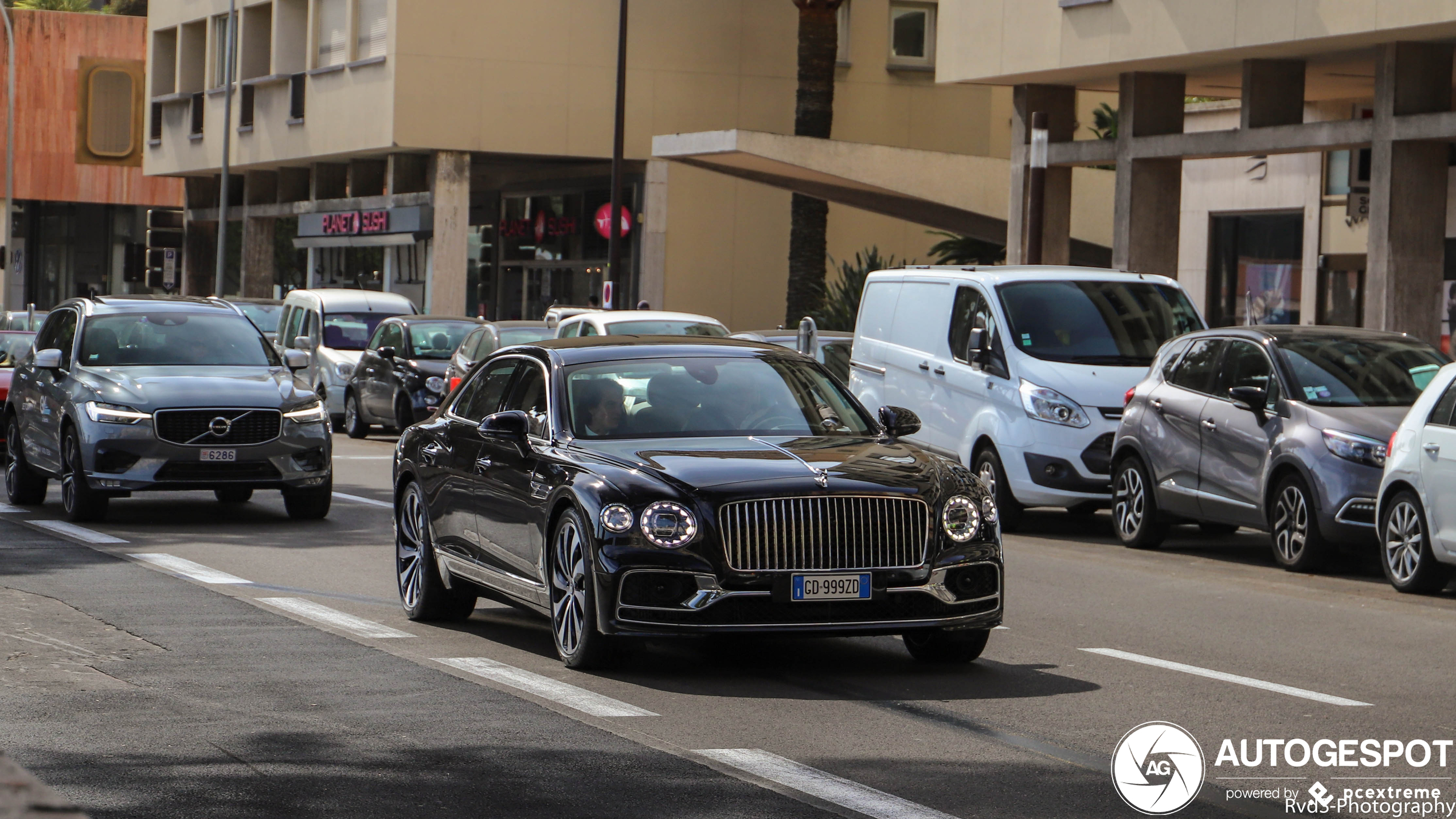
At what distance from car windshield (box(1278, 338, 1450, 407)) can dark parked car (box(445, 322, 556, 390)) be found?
12.3 metres

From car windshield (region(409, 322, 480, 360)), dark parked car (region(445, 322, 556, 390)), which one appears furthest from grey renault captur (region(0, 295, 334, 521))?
car windshield (region(409, 322, 480, 360))

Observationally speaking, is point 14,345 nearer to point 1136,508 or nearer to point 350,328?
point 350,328

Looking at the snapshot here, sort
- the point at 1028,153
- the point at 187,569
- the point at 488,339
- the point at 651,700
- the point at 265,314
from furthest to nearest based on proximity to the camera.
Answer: the point at 265,314 < the point at 1028,153 < the point at 488,339 < the point at 187,569 < the point at 651,700

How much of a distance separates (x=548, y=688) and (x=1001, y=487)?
359 inches

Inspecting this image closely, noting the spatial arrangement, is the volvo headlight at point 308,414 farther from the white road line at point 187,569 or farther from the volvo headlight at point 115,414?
the white road line at point 187,569

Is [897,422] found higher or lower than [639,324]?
lower

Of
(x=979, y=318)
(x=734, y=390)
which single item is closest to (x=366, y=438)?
(x=979, y=318)

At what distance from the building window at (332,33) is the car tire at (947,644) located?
38770 millimetres

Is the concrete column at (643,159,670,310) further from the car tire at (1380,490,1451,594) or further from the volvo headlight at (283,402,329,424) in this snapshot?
the car tire at (1380,490,1451,594)

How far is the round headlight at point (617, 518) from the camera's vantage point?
332 inches

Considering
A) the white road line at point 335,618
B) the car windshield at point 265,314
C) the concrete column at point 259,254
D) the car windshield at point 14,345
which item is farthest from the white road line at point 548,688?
the concrete column at point 259,254

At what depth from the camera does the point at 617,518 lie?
8477 millimetres

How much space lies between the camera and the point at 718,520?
8.34 m

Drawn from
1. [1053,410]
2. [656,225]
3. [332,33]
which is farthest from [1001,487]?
[332,33]
